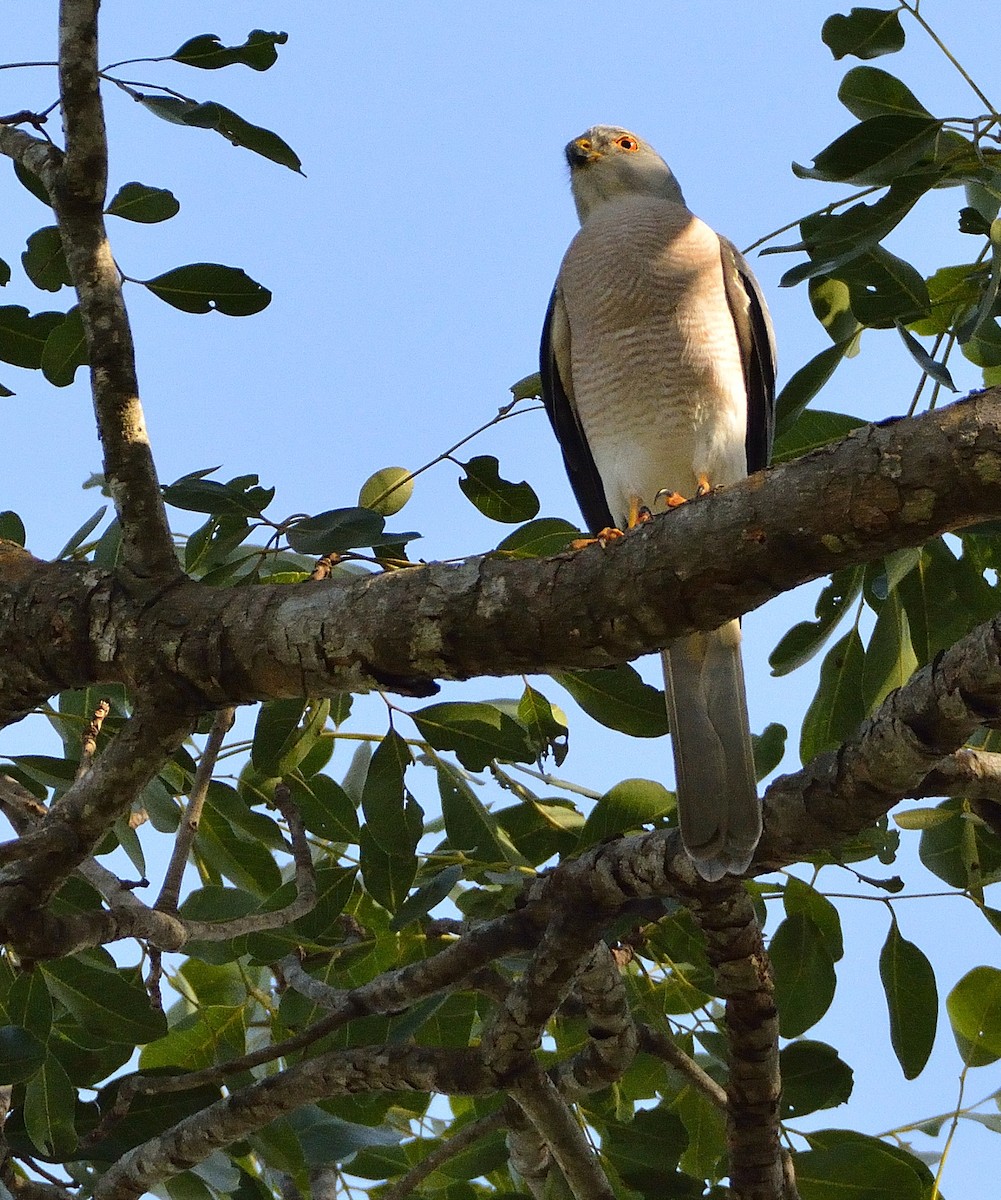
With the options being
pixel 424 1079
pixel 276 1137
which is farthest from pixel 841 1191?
pixel 276 1137

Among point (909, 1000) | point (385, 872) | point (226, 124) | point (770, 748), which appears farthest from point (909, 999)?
point (226, 124)

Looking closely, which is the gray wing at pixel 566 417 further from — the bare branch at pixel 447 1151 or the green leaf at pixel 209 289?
the bare branch at pixel 447 1151

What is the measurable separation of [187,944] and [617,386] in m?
2.08

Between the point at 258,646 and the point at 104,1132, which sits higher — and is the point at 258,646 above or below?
above

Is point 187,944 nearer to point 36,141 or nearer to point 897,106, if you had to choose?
point 36,141

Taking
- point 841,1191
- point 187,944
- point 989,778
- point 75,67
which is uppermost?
point 75,67

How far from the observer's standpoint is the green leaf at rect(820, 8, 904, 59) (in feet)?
7.82

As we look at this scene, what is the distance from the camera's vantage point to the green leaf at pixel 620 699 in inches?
101

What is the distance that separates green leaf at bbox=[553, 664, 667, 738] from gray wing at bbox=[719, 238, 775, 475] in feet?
5.07

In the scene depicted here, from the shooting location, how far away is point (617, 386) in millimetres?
3834

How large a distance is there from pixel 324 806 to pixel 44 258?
4.42ft

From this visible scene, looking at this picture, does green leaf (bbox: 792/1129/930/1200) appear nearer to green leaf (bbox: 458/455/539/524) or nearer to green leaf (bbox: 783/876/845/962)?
green leaf (bbox: 783/876/845/962)

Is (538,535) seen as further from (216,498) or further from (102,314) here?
(102,314)

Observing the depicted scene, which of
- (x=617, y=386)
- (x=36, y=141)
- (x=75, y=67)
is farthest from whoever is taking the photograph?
(x=617, y=386)
